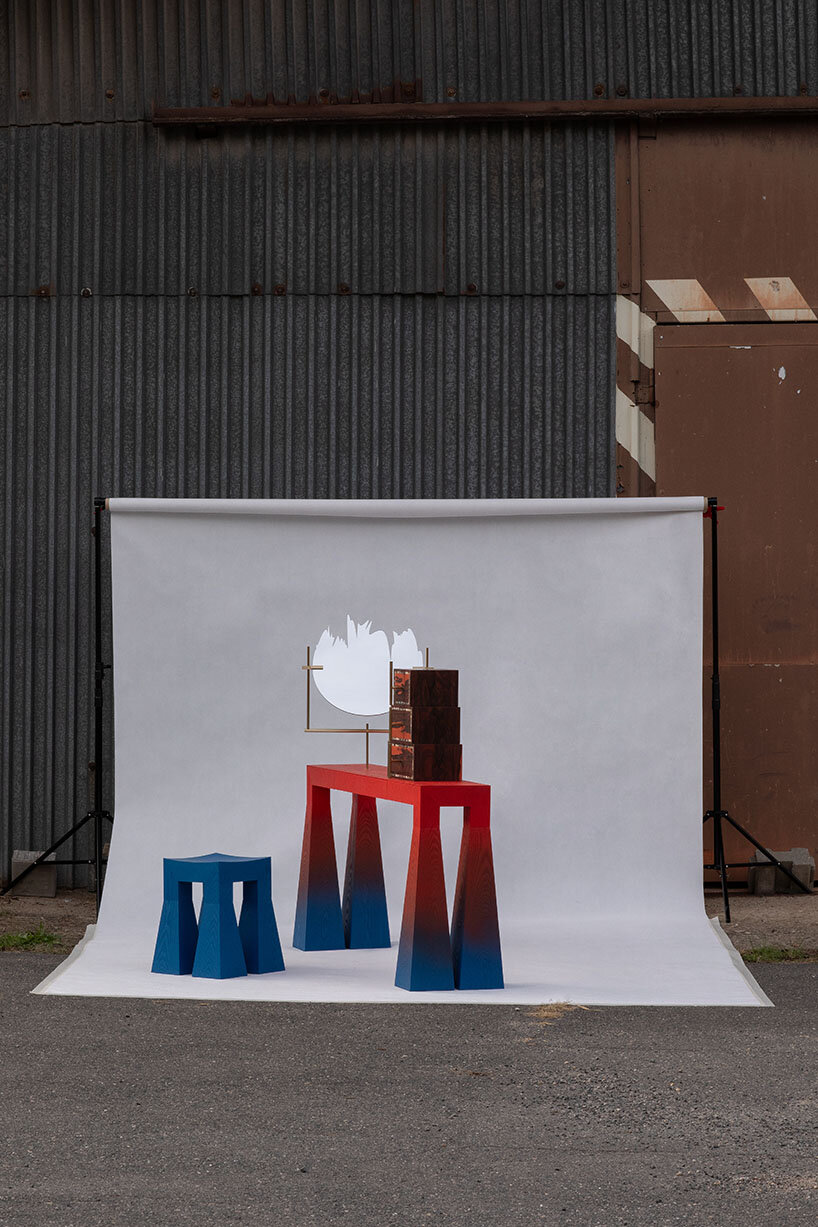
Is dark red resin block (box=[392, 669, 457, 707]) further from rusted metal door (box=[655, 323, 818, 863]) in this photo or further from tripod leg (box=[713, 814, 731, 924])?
rusted metal door (box=[655, 323, 818, 863])

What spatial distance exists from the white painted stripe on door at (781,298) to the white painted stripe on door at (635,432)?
2.97 ft

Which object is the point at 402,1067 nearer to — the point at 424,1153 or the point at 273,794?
the point at 424,1153

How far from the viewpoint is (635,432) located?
7.84 m

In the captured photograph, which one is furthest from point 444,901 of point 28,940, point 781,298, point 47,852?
point 781,298

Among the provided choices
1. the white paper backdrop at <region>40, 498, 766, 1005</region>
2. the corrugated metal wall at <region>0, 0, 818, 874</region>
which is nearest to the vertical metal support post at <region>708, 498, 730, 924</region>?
the white paper backdrop at <region>40, 498, 766, 1005</region>

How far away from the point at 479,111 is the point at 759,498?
2638 mm

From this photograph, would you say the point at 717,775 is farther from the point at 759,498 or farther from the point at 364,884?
the point at 364,884

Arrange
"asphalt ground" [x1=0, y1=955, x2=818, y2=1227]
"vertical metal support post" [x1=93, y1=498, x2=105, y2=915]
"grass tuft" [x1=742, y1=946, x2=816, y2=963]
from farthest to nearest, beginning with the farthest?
"vertical metal support post" [x1=93, y1=498, x2=105, y2=915], "grass tuft" [x1=742, y1=946, x2=816, y2=963], "asphalt ground" [x1=0, y1=955, x2=818, y2=1227]

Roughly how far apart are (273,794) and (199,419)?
2.23 meters

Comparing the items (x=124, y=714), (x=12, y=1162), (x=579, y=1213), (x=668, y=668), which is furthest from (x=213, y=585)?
(x=579, y=1213)

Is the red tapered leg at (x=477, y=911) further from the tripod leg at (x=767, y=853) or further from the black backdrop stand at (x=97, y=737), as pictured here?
the black backdrop stand at (x=97, y=737)

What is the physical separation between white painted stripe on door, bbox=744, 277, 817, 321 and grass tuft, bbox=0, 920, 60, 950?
5.00 metres

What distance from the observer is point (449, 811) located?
23.4ft

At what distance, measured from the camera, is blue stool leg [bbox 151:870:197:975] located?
5734 mm
